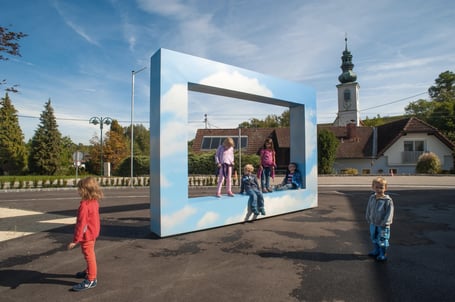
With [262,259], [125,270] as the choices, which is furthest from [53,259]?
[262,259]

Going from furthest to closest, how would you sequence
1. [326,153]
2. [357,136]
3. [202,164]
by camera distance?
[357,136], [202,164], [326,153]

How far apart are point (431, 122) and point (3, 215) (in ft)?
164

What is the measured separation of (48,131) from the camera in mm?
32188

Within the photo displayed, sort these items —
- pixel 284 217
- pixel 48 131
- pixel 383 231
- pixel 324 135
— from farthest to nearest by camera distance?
1. pixel 48 131
2. pixel 324 135
3. pixel 284 217
4. pixel 383 231

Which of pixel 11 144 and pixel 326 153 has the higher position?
pixel 11 144

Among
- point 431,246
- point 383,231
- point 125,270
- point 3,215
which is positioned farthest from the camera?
point 3,215

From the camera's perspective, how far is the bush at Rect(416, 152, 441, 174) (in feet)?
71.1

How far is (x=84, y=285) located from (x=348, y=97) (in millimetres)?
62686

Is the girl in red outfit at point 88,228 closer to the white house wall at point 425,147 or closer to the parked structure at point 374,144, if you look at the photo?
the parked structure at point 374,144

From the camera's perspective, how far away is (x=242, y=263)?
13.8ft

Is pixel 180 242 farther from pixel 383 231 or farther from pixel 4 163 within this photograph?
pixel 4 163

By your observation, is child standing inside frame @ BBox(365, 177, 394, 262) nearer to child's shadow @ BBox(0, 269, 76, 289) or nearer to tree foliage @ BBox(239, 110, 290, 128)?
child's shadow @ BBox(0, 269, 76, 289)

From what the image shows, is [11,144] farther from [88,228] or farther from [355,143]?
[355,143]

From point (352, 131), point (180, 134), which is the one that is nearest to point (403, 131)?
point (352, 131)
